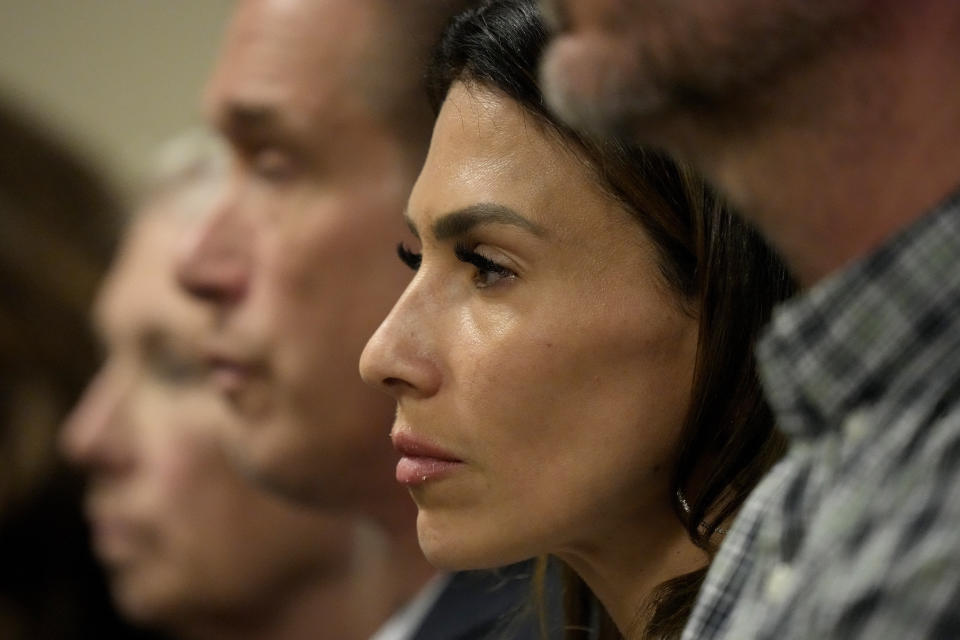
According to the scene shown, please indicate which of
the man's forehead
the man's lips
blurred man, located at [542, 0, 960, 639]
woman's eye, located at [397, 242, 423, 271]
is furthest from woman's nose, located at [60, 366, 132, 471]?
blurred man, located at [542, 0, 960, 639]

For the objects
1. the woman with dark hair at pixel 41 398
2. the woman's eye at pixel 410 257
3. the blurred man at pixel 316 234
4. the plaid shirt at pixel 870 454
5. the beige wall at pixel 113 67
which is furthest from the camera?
the beige wall at pixel 113 67

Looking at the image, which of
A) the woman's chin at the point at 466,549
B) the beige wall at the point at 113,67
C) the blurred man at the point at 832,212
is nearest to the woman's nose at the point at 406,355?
the woman's chin at the point at 466,549

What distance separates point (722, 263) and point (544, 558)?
16.0 inches

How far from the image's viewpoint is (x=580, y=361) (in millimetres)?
1127

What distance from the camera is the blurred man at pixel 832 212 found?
79 cm

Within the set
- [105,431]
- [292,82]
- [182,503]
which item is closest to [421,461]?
[292,82]

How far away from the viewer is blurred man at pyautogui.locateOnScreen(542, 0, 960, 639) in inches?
31.3

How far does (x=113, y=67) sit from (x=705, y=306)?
2377 mm

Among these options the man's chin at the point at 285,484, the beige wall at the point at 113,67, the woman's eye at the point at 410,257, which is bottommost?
the man's chin at the point at 285,484

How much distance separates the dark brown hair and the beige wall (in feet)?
6.73

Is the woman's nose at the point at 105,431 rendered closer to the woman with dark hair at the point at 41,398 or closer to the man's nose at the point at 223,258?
the woman with dark hair at the point at 41,398

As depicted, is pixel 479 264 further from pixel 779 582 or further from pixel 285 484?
pixel 285 484

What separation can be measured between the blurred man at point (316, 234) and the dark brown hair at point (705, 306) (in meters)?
0.66

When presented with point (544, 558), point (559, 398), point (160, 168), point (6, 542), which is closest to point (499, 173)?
point (559, 398)
